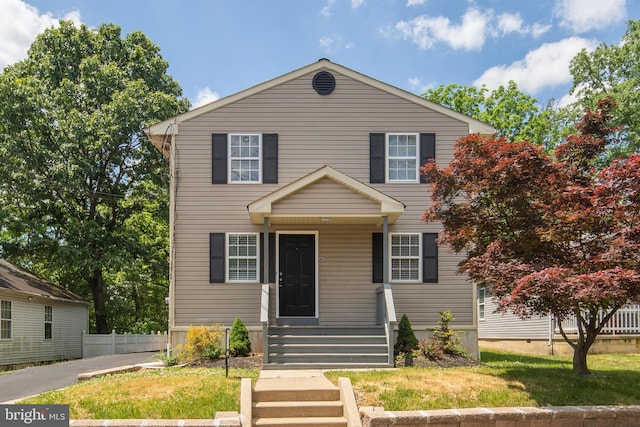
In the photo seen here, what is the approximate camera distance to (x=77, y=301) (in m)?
25.0

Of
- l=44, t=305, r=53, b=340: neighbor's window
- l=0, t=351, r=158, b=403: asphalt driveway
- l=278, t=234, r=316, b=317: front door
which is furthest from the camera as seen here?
l=44, t=305, r=53, b=340: neighbor's window

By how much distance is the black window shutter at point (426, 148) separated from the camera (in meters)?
A: 15.2

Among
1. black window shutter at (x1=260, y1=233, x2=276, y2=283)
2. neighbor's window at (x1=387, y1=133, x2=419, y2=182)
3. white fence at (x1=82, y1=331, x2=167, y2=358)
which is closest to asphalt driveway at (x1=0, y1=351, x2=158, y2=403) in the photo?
black window shutter at (x1=260, y1=233, x2=276, y2=283)

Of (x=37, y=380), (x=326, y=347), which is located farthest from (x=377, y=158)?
(x=37, y=380)

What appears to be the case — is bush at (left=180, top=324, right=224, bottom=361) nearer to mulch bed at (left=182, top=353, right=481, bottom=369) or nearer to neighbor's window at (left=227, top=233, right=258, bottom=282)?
mulch bed at (left=182, top=353, right=481, bottom=369)

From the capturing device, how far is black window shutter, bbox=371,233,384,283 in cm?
1495

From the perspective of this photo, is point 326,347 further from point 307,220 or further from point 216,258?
point 216,258

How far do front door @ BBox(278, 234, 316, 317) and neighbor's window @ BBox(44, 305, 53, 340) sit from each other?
38.5 feet

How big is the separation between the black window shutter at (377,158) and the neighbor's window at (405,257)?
1470 mm

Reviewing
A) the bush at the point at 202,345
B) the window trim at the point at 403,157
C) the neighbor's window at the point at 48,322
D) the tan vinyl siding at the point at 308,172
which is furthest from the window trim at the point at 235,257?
the neighbor's window at the point at 48,322

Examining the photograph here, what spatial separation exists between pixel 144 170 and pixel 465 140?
19.4 m

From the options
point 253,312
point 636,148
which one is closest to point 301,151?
point 253,312

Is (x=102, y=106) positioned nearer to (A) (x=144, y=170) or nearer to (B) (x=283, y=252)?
(A) (x=144, y=170)

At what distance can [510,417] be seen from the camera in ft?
27.3
